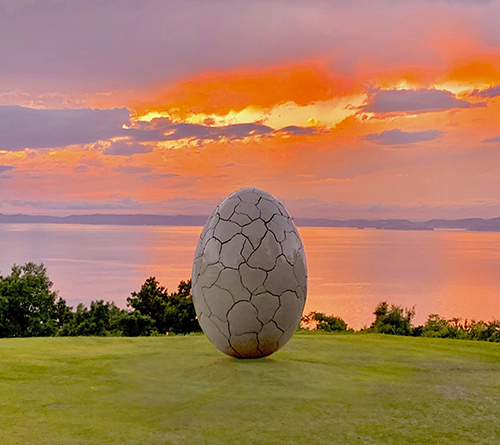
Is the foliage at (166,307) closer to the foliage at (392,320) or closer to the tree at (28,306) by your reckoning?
the tree at (28,306)

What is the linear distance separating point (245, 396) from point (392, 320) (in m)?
11.0

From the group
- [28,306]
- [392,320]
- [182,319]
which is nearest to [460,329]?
[392,320]

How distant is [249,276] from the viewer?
9.75 m

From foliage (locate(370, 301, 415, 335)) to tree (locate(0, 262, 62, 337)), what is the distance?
10792 mm

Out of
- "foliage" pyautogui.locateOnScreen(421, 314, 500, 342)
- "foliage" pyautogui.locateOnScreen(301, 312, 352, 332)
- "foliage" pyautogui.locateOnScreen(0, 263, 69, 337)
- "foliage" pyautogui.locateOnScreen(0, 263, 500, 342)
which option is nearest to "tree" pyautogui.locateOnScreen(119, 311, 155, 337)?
"foliage" pyautogui.locateOnScreen(0, 263, 500, 342)

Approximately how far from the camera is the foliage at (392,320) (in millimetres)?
18281

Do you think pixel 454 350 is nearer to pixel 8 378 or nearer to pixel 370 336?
pixel 370 336

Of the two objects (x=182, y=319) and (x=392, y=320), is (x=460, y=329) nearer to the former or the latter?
(x=392, y=320)

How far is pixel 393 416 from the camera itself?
25.8ft

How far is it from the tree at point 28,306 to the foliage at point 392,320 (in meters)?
10.8

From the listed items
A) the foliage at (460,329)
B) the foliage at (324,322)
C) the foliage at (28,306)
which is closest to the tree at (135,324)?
the foliage at (28,306)

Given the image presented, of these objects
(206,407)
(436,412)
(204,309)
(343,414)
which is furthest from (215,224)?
(436,412)

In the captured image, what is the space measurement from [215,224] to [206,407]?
11.3ft

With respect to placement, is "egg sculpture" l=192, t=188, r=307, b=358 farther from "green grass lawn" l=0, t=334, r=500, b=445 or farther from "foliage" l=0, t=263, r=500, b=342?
"foliage" l=0, t=263, r=500, b=342
